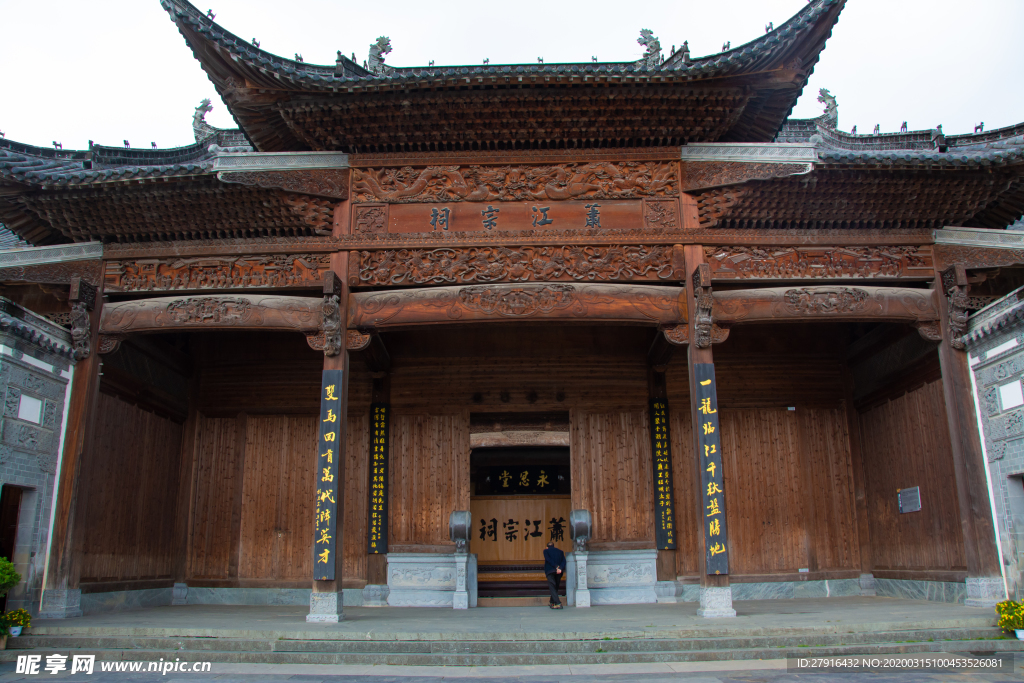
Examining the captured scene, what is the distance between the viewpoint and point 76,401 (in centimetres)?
931

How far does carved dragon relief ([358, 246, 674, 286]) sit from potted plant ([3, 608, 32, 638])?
526 cm

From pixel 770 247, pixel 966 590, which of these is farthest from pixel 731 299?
pixel 966 590

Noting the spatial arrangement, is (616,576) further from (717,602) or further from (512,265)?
(512,265)

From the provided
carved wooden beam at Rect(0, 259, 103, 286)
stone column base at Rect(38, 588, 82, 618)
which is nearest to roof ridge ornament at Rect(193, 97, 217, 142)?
carved wooden beam at Rect(0, 259, 103, 286)

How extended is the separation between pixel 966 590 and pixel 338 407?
26.8 feet

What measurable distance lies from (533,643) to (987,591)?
5.65m

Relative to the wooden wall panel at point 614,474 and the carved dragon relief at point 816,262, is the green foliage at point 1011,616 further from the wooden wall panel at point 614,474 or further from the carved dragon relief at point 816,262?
the wooden wall panel at point 614,474

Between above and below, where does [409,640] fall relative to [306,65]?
below

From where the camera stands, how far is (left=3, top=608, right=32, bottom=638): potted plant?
7.46 m

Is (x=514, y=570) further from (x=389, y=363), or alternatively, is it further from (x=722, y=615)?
(x=722, y=615)

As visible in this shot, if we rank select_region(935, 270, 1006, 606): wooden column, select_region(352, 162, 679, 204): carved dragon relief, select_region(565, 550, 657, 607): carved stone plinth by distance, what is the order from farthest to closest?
select_region(565, 550, 657, 607): carved stone plinth
select_region(352, 162, 679, 204): carved dragon relief
select_region(935, 270, 1006, 606): wooden column

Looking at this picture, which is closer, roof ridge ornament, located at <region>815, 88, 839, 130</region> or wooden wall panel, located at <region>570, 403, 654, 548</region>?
wooden wall panel, located at <region>570, 403, 654, 548</region>

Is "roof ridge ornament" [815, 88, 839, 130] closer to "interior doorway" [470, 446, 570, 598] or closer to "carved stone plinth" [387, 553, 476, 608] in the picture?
"interior doorway" [470, 446, 570, 598]

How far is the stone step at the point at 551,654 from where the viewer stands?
6.75 metres
